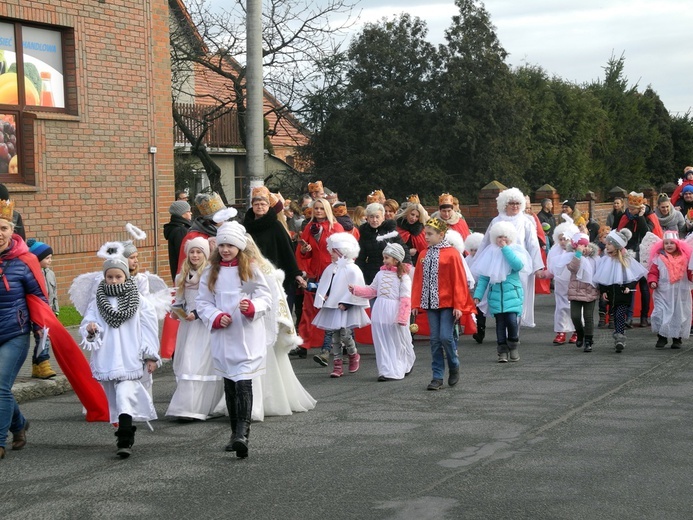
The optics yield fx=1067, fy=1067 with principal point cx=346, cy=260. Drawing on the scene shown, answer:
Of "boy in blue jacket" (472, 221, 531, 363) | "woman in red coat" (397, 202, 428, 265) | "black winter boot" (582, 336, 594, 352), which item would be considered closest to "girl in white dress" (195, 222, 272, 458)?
"boy in blue jacket" (472, 221, 531, 363)

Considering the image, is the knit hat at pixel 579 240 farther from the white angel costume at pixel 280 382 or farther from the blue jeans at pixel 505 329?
the white angel costume at pixel 280 382

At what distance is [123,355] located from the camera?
8.03 m

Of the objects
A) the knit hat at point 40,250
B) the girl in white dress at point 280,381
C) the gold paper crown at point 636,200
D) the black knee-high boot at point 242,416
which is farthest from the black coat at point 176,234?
the gold paper crown at point 636,200

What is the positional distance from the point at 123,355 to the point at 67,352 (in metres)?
0.65

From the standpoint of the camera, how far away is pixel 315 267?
1361cm

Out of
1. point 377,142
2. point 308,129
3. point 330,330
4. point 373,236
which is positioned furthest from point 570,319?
point 308,129

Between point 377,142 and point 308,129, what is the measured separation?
8.58 feet

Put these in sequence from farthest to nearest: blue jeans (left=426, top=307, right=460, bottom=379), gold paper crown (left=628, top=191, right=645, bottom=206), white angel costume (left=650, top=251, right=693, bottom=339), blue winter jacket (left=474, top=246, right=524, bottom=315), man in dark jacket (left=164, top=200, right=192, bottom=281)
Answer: gold paper crown (left=628, top=191, right=645, bottom=206) → white angel costume (left=650, top=251, right=693, bottom=339) → blue winter jacket (left=474, top=246, right=524, bottom=315) → man in dark jacket (left=164, top=200, right=192, bottom=281) → blue jeans (left=426, top=307, right=460, bottom=379)

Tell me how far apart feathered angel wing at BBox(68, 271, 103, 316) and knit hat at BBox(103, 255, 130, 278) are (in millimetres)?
165

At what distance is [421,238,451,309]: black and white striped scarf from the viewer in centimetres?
1046

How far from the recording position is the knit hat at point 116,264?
8.15 m

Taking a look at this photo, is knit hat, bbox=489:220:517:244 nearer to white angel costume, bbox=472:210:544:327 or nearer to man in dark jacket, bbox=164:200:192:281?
white angel costume, bbox=472:210:544:327

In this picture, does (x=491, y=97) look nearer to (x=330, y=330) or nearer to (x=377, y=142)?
(x=377, y=142)

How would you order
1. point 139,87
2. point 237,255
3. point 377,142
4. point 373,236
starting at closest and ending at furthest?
point 237,255
point 373,236
point 139,87
point 377,142
